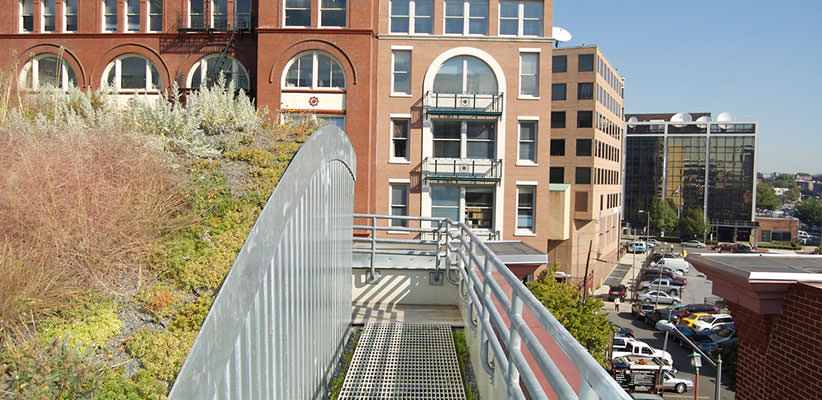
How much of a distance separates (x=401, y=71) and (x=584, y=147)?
108 feet

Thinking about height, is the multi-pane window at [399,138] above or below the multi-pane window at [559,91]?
below

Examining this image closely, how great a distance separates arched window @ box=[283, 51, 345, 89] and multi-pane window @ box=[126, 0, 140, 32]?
8.01 m

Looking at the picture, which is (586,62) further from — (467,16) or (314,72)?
(314,72)

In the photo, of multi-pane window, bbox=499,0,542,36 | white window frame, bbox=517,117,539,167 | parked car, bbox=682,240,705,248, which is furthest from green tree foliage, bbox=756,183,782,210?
multi-pane window, bbox=499,0,542,36

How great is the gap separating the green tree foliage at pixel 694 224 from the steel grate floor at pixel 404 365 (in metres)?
102

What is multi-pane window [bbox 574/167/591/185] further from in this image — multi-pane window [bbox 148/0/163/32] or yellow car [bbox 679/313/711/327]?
multi-pane window [bbox 148/0/163/32]

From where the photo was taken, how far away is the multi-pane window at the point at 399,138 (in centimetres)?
2342

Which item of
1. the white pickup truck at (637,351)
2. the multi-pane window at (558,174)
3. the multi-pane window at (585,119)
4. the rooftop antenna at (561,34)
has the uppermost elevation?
the rooftop antenna at (561,34)

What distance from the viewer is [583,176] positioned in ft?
166

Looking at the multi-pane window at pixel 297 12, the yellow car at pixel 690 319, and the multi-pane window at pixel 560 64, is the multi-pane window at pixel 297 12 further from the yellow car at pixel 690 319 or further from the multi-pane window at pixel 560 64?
the yellow car at pixel 690 319

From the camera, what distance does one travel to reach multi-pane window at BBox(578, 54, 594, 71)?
51.3m

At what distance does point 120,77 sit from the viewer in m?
23.9

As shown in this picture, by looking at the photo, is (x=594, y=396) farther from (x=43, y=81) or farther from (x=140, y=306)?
(x=43, y=81)

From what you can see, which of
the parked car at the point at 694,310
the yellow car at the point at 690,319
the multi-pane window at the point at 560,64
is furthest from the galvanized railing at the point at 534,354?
the multi-pane window at the point at 560,64
